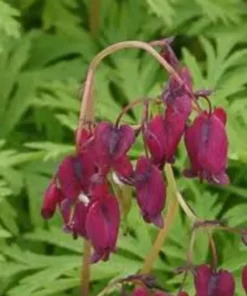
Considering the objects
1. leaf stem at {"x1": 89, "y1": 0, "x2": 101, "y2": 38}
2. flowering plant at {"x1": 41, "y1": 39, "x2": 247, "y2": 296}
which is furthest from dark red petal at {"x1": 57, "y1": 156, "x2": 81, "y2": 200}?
leaf stem at {"x1": 89, "y1": 0, "x2": 101, "y2": 38}

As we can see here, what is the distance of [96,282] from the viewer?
6.23 feet

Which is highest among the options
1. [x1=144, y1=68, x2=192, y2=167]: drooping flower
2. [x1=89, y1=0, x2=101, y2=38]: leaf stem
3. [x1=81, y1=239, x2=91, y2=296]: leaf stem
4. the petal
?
[x1=89, y1=0, x2=101, y2=38]: leaf stem

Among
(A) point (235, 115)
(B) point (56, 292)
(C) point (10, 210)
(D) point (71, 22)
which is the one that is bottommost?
(B) point (56, 292)

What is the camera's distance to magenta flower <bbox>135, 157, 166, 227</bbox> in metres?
1.23

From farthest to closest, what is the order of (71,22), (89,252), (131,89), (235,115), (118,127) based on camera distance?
(71,22) < (131,89) < (235,115) < (89,252) < (118,127)

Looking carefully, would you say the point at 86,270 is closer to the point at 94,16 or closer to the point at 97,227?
the point at 97,227

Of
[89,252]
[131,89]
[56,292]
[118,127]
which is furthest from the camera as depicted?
[131,89]

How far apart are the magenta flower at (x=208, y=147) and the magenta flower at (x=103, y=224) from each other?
0.11m

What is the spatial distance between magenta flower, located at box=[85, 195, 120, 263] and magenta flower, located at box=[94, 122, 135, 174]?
0.06 metres

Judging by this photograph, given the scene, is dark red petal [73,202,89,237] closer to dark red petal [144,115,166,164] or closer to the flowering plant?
the flowering plant

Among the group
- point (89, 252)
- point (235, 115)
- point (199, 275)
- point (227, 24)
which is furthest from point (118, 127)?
point (227, 24)

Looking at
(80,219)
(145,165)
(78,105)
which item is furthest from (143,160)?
(78,105)

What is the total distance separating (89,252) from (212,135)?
328 mm

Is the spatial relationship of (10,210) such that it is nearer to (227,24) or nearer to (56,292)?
(56,292)
